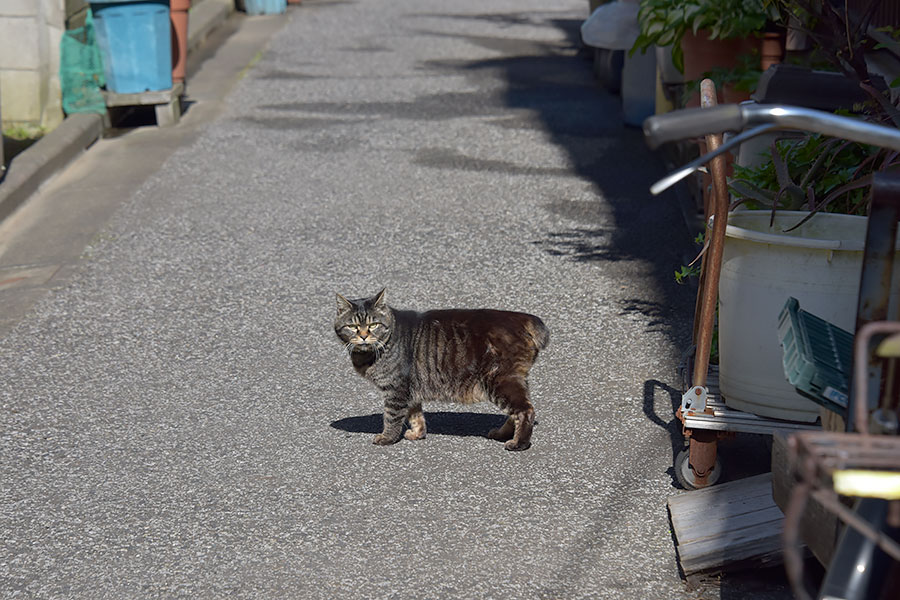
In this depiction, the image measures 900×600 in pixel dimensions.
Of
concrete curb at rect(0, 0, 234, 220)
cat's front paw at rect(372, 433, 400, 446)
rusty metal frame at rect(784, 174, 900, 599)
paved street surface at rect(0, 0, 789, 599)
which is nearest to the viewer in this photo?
rusty metal frame at rect(784, 174, 900, 599)

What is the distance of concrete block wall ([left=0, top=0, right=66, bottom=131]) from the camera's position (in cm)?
970

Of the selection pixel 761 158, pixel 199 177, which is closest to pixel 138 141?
pixel 199 177

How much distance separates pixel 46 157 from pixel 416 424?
5660 millimetres

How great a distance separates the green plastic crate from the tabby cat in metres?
1.51

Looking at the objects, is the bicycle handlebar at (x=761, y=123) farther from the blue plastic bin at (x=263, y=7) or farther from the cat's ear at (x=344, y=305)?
the blue plastic bin at (x=263, y=7)

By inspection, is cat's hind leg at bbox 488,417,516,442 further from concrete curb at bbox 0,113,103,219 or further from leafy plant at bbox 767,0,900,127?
concrete curb at bbox 0,113,103,219

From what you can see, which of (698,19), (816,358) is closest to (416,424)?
(816,358)

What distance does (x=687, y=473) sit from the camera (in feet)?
12.8

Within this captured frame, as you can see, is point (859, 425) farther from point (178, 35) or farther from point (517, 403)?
point (178, 35)

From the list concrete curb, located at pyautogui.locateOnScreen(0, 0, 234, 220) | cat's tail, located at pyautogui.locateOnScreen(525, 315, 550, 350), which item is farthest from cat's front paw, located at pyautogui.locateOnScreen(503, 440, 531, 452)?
concrete curb, located at pyautogui.locateOnScreen(0, 0, 234, 220)

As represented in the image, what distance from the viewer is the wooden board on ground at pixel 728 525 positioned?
132 inches

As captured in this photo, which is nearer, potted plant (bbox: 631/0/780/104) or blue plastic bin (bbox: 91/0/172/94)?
potted plant (bbox: 631/0/780/104)

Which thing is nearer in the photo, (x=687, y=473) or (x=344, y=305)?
(x=687, y=473)

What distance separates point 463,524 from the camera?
3.81 m
